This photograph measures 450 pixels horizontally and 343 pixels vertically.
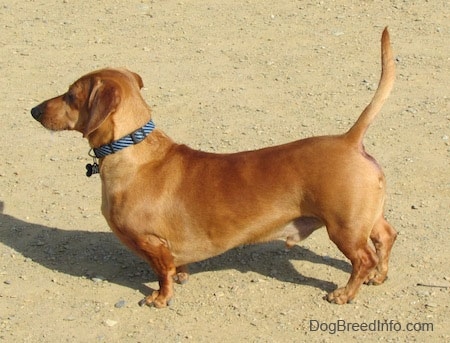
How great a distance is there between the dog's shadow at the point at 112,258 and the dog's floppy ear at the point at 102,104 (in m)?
1.23

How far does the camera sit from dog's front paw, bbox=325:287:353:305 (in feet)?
18.4

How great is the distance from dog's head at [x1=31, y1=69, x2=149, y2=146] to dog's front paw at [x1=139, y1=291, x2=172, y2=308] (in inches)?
41.1

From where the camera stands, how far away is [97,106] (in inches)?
207

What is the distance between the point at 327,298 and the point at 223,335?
2.43ft

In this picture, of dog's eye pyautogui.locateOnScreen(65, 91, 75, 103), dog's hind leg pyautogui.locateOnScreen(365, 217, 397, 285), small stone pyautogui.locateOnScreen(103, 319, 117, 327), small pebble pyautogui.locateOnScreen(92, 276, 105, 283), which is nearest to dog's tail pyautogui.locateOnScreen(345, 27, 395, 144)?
dog's hind leg pyautogui.locateOnScreen(365, 217, 397, 285)

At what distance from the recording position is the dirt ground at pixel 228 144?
555cm

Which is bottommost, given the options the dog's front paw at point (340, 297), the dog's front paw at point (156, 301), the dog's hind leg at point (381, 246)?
the dog's front paw at point (156, 301)

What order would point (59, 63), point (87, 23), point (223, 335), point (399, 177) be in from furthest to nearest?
point (87, 23), point (59, 63), point (399, 177), point (223, 335)

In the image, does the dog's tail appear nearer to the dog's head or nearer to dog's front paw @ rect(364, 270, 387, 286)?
dog's front paw @ rect(364, 270, 387, 286)

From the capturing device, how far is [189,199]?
5.48 m

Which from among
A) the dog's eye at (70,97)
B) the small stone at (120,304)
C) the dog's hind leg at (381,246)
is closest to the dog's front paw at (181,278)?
the small stone at (120,304)

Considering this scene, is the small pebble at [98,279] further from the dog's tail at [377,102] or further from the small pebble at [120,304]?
the dog's tail at [377,102]

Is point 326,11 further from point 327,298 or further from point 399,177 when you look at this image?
point 327,298

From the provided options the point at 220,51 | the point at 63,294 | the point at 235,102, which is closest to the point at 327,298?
the point at 63,294
